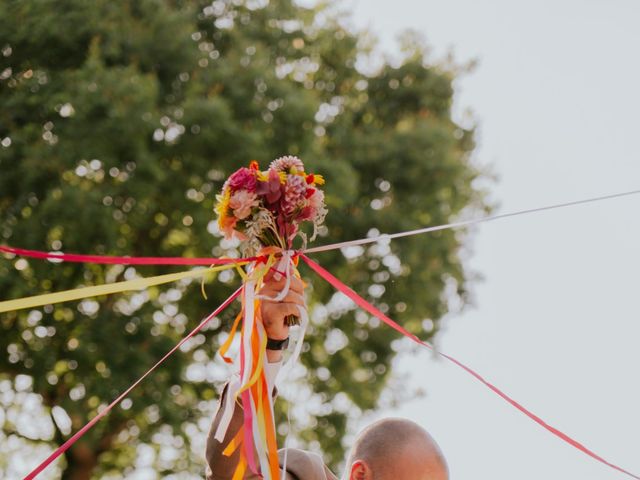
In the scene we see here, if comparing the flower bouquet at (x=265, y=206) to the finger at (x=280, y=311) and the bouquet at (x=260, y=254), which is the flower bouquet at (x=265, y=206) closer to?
the bouquet at (x=260, y=254)

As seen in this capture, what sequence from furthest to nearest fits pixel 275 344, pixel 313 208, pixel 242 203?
pixel 313 208 < pixel 242 203 < pixel 275 344

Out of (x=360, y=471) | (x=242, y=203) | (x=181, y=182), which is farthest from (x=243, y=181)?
(x=181, y=182)

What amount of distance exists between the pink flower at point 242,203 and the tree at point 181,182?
9.83 m

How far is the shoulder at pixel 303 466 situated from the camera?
2953 millimetres

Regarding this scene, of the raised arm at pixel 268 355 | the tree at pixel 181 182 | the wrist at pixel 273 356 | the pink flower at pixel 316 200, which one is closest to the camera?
the raised arm at pixel 268 355

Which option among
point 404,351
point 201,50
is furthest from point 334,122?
point 404,351

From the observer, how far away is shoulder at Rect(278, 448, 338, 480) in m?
2.95

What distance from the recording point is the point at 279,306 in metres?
3.03

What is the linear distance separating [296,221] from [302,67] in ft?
42.0

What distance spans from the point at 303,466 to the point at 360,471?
1.30ft

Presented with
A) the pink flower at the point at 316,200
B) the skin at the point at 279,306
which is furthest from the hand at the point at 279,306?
the pink flower at the point at 316,200

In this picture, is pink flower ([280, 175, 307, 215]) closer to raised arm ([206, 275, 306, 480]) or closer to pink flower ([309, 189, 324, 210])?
pink flower ([309, 189, 324, 210])

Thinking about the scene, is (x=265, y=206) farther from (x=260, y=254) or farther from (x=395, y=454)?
(x=395, y=454)

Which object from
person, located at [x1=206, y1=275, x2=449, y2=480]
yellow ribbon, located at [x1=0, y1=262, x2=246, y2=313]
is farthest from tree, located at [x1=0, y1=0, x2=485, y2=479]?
person, located at [x1=206, y1=275, x2=449, y2=480]
